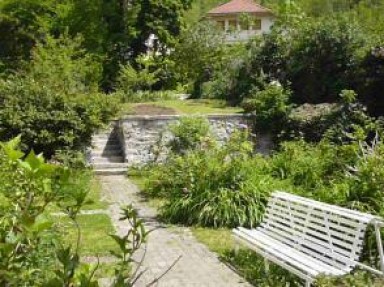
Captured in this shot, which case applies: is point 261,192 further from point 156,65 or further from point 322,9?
point 322,9

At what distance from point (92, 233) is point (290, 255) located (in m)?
3.75

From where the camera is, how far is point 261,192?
8.65 metres

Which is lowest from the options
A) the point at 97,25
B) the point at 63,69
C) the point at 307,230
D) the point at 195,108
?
the point at 307,230

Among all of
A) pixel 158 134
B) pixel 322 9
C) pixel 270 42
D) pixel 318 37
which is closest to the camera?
pixel 158 134

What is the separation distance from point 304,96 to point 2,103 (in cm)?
892

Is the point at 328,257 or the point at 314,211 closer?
the point at 328,257

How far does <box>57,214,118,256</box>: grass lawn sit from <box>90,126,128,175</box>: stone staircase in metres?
4.97

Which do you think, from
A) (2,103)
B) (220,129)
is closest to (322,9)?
(220,129)

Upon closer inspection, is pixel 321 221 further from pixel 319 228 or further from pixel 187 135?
pixel 187 135

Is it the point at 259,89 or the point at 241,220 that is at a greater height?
the point at 259,89

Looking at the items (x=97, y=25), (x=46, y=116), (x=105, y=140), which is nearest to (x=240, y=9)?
(x=97, y=25)

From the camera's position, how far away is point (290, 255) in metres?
5.71

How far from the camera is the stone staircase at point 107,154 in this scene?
1461 cm

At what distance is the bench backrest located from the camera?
525cm
